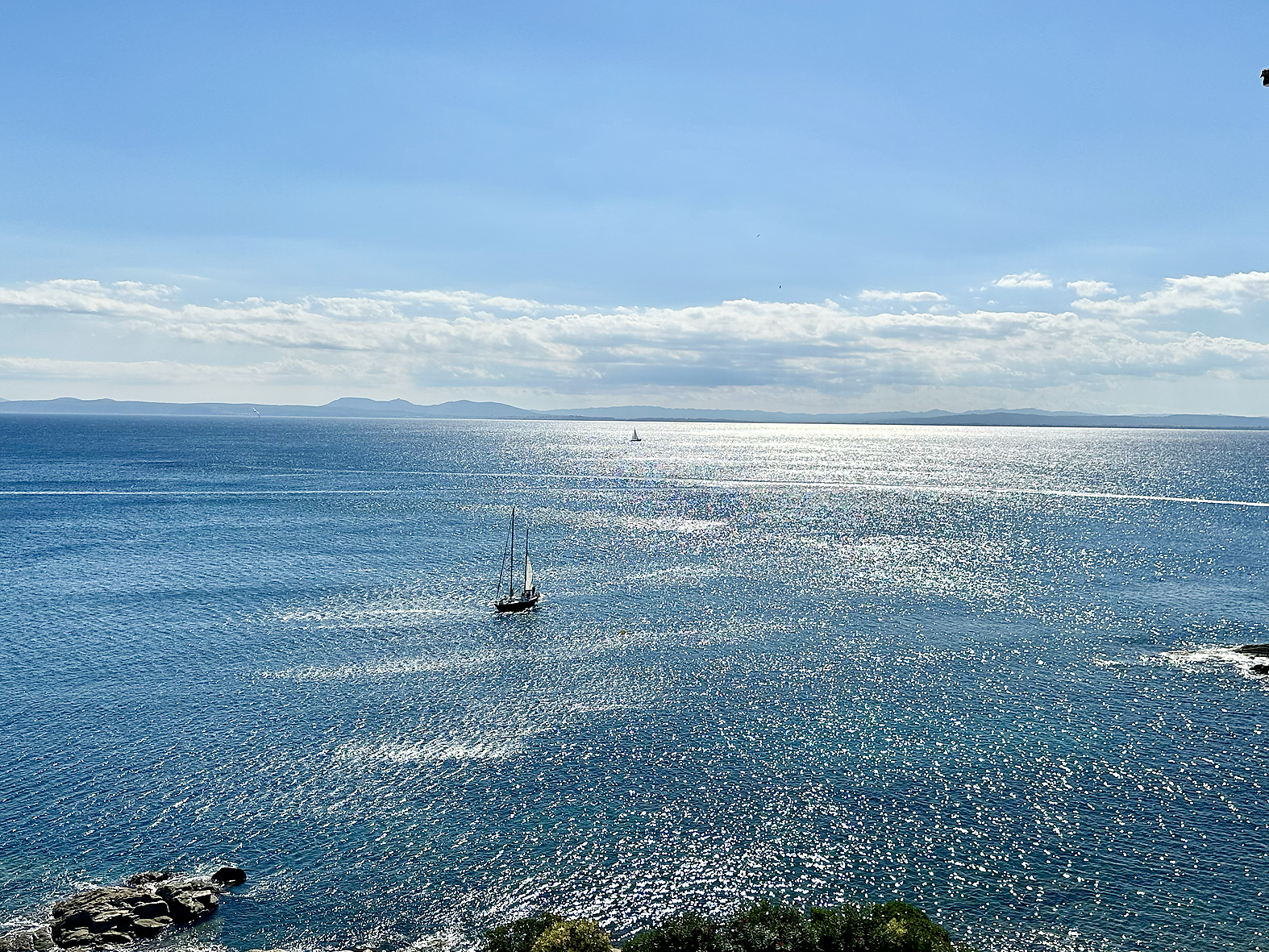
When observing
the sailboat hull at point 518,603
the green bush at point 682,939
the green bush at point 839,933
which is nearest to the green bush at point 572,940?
the green bush at point 682,939

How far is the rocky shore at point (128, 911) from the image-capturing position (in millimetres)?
38875

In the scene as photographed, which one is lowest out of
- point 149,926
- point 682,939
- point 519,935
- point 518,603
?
point 149,926

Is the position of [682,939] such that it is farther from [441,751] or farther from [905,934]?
[441,751]

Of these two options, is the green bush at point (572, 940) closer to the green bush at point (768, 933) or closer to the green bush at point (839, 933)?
the green bush at point (768, 933)

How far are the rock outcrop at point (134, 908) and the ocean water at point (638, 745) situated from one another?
1452 mm

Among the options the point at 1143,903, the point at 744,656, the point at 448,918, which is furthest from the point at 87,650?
the point at 1143,903

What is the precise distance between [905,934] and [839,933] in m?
2.65

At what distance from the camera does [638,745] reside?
62.1 metres

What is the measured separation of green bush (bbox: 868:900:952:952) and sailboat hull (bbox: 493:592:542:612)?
69273 millimetres

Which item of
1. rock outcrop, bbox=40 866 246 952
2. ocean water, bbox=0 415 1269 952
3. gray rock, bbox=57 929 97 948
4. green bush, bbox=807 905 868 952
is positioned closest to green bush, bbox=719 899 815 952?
green bush, bbox=807 905 868 952

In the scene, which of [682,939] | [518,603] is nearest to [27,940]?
[682,939]

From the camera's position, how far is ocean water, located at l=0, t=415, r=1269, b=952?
43.8 metres

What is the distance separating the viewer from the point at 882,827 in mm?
49875

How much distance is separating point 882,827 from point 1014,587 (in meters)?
74.4
